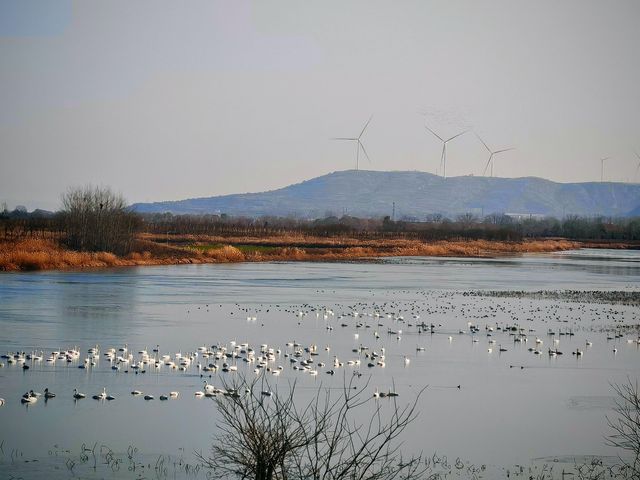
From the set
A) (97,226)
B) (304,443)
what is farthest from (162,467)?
(97,226)

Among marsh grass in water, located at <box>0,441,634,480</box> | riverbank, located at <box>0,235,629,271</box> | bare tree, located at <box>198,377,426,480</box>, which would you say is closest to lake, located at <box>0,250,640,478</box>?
marsh grass in water, located at <box>0,441,634,480</box>

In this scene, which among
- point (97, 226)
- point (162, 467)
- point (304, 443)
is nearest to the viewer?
point (304, 443)

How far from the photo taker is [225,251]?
3214 inches

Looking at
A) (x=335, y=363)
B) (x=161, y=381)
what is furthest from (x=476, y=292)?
(x=161, y=381)

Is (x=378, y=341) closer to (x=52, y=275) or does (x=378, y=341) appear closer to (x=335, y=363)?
(x=335, y=363)

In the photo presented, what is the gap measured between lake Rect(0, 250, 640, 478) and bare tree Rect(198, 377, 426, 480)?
2.38 feet

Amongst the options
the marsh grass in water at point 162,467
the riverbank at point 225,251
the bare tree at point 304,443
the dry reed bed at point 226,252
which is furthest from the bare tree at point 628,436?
the dry reed bed at point 226,252

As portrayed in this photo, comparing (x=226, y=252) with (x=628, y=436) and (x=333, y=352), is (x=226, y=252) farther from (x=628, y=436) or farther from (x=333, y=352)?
(x=628, y=436)

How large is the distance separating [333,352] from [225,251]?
55896 mm

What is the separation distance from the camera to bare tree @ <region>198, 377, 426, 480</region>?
35.4 ft

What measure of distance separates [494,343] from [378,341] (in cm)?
379

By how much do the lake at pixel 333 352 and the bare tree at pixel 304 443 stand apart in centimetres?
73

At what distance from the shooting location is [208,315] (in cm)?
3559

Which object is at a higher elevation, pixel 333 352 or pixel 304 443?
pixel 304 443
